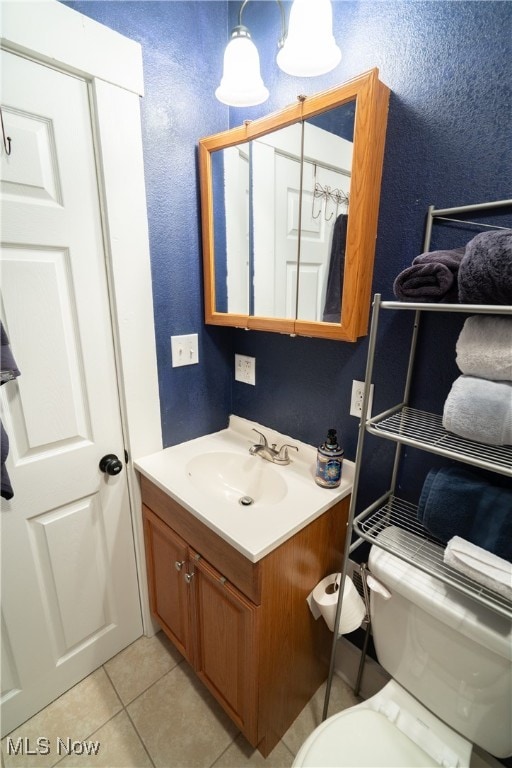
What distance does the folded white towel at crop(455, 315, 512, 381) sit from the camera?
0.70 metres

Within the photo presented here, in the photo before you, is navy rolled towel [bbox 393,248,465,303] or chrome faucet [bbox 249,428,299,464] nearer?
navy rolled towel [bbox 393,248,465,303]

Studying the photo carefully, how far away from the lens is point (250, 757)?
3.74 ft

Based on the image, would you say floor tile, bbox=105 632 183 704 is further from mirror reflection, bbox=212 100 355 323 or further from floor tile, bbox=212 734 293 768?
mirror reflection, bbox=212 100 355 323

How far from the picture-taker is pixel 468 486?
2.71ft

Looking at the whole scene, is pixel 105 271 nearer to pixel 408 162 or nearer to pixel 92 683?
pixel 408 162

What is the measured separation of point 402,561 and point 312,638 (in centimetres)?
54

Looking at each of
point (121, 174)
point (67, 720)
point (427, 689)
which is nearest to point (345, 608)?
point (427, 689)

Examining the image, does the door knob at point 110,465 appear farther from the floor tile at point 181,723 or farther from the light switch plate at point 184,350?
the floor tile at point 181,723

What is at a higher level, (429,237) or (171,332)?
(429,237)

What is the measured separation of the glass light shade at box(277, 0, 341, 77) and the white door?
0.60 meters

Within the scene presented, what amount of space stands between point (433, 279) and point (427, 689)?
1082 millimetres

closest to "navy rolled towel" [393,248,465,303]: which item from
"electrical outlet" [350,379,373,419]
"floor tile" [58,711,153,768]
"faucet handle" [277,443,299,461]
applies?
"electrical outlet" [350,379,373,419]

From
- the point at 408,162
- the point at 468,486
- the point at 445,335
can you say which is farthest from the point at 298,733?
the point at 408,162

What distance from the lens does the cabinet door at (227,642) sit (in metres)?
0.99
